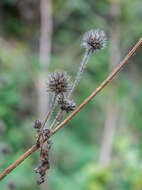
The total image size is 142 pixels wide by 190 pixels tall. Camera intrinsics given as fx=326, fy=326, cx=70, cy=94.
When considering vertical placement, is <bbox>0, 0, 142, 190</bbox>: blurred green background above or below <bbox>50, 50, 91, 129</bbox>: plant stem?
above

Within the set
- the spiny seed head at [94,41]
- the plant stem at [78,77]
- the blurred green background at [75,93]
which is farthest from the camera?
the blurred green background at [75,93]

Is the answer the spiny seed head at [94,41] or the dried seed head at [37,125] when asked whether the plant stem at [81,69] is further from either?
the dried seed head at [37,125]

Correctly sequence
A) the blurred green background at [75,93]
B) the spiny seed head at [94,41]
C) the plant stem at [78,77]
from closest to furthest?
the plant stem at [78,77] < the spiny seed head at [94,41] < the blurred green background at [75,93]

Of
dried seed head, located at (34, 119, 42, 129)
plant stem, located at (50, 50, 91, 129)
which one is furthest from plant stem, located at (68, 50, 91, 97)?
dried seed head, located at (34, 119, 42, 129)

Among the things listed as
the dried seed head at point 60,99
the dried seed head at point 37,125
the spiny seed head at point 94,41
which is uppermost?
the spiny seed head at point 94,41

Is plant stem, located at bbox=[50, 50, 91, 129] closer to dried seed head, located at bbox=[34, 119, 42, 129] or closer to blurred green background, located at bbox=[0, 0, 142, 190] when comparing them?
dried seed head, located at bbox=[34, 119, 42, 129]

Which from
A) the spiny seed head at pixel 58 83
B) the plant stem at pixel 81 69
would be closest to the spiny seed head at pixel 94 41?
the plant stem at pixel 81 69

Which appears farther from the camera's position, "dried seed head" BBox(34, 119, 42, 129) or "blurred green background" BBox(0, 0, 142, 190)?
"blurred green background" BBox(0, 0, 142, 190)
